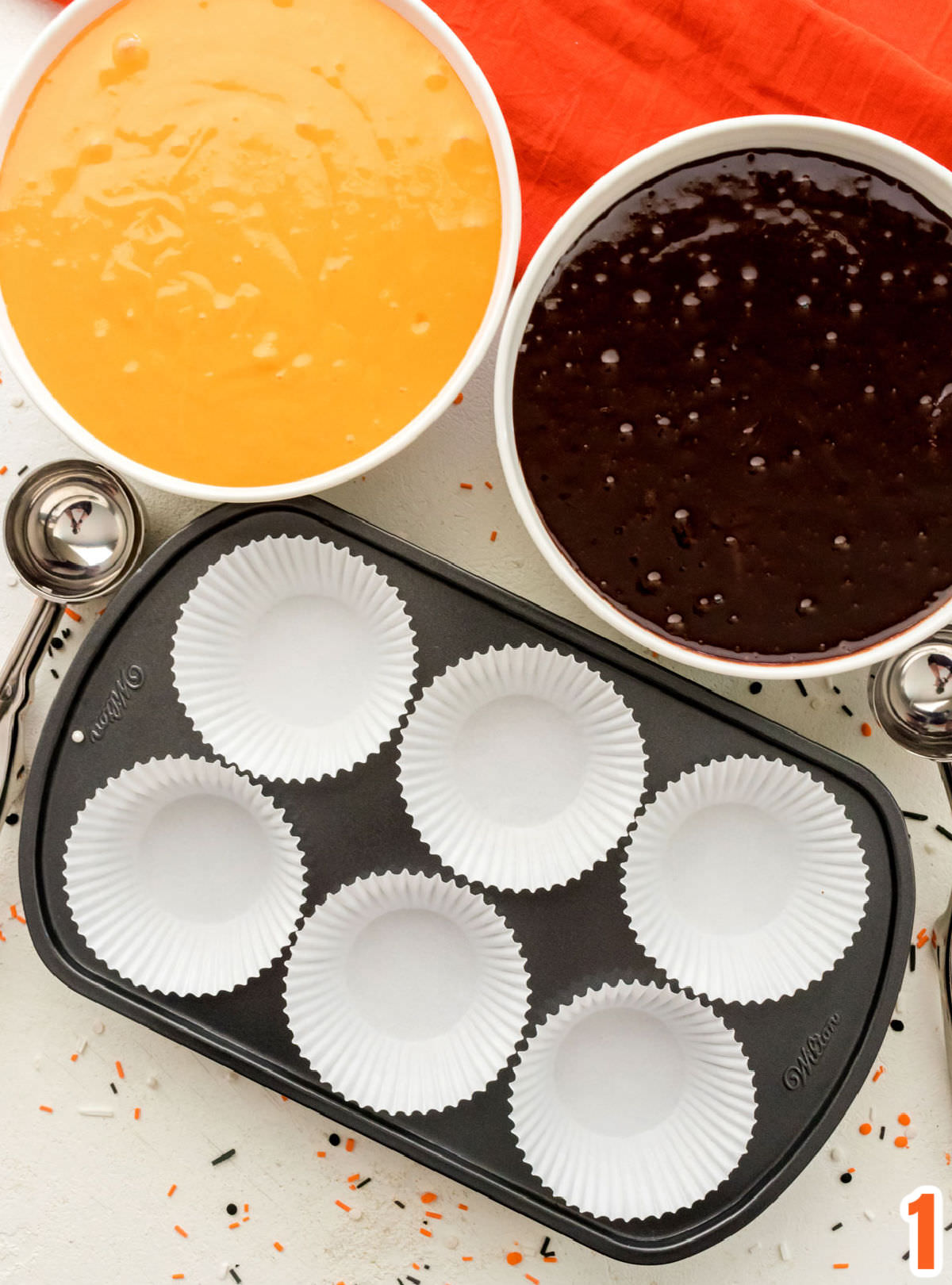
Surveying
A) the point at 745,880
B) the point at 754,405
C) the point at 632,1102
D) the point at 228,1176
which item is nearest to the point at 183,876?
the point at 228,1176

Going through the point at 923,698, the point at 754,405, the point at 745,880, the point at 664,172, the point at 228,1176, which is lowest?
the point at 228,1176

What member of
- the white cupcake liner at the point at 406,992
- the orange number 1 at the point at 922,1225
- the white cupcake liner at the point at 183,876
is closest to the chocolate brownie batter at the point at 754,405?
the white cupcake liner at the point at 406,992

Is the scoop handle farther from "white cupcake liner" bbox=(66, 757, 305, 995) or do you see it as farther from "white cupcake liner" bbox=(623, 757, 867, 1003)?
"white cupcake liner" bbox=(623, 757, 867, 1003)

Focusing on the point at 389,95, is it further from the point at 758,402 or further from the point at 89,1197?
the point at 89,1197

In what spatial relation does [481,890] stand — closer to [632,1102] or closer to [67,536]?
[632,1102]

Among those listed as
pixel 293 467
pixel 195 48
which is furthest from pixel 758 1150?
pixel 195 48

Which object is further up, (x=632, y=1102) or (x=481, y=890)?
(x=481, y=890)
